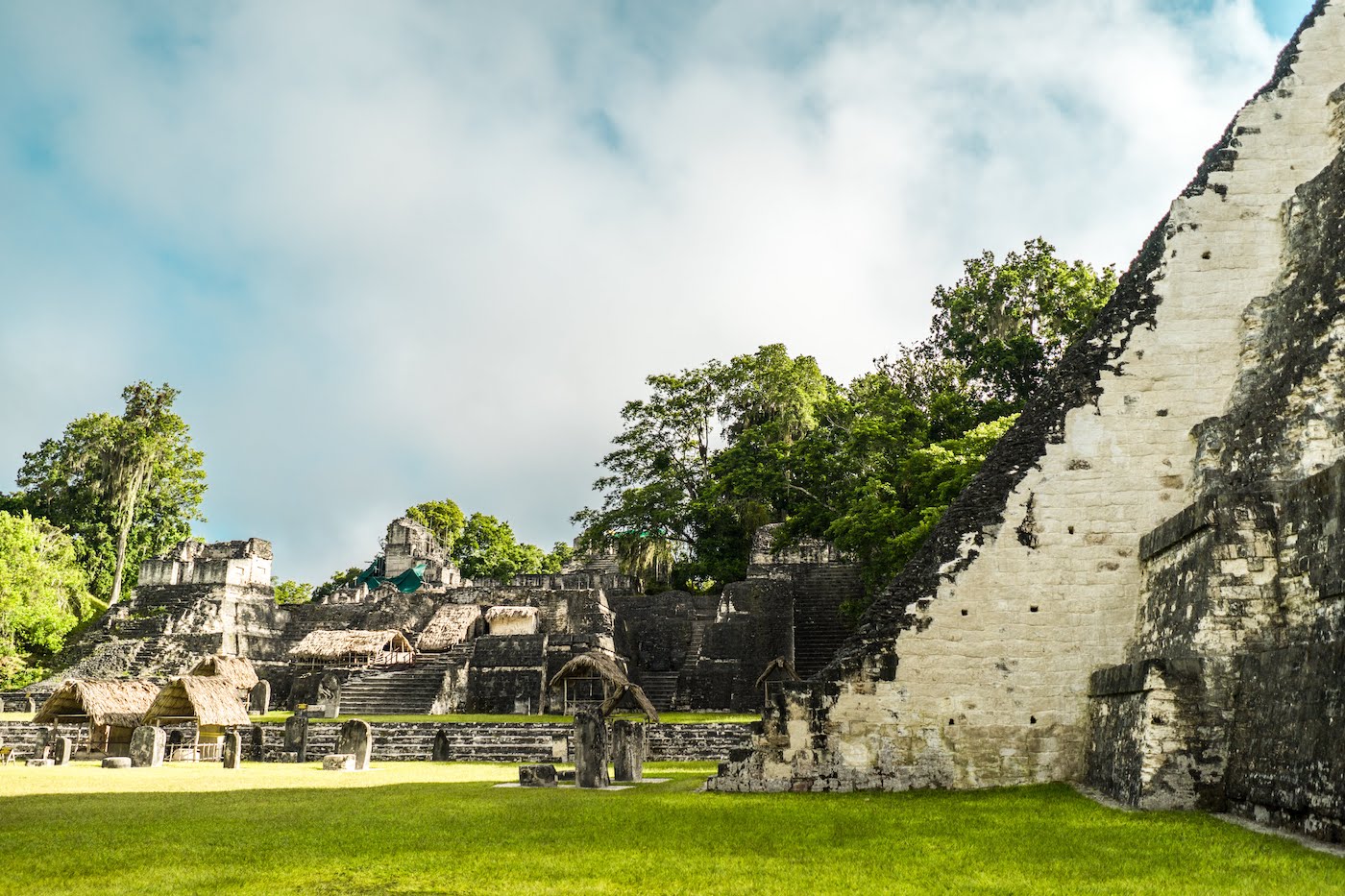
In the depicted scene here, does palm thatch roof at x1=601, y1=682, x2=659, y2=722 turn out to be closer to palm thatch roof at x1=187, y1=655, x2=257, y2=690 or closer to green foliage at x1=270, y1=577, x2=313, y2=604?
palm thatch roof at x1=187, y1=655, x2=257, y2=690

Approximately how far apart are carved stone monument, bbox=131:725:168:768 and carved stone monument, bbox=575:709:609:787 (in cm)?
1051

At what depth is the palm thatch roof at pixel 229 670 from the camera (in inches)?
920

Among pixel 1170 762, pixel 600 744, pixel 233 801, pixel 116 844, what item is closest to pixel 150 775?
pixel 233 801

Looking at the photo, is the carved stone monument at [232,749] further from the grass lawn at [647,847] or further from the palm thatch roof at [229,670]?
the grass lawn at [647,847]

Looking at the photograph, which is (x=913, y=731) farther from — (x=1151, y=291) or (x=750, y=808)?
(x=1151, y=291)

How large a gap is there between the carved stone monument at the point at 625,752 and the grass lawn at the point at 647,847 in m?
2.15

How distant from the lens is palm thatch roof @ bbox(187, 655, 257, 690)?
2336cm

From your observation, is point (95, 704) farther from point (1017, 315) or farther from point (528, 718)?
point (1017, 315)

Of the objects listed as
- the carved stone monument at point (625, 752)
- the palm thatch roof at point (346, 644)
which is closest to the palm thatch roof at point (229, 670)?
the palm thatch roof at point (346, 644)

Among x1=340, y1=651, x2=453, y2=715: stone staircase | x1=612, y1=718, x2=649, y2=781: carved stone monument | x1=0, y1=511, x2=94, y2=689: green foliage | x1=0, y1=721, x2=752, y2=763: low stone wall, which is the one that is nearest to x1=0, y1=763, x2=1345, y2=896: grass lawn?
x1=612, y1=718, x2=649, y2=781: carved stone monument

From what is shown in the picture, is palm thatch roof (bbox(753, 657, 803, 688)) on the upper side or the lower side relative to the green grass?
upper

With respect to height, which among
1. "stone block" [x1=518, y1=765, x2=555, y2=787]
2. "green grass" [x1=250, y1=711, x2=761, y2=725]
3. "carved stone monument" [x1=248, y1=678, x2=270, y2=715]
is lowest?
"stone block" [x1=518, y1=765, x2=555, y2=787]

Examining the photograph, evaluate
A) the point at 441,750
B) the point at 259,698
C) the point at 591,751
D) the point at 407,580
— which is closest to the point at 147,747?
the point at 441,750

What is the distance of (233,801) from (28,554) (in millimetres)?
21878
